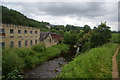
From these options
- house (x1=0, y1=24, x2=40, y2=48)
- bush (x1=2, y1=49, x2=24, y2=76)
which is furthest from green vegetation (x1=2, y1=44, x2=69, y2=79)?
house (x1=0, y1=24, x2=40, y2=48)

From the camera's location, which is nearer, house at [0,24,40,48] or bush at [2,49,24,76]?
bush at [2,49,24,76]

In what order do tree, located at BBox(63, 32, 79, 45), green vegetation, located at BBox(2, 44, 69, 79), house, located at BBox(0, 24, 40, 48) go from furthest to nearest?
tree, located at BBox(63, 32, 79, 45) → house, located at BBox(0, 24, 40, 48) → green vegetation, located at BBox(2, 44, 69, 79)

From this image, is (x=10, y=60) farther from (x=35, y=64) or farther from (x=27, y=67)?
(x=35, y=64)

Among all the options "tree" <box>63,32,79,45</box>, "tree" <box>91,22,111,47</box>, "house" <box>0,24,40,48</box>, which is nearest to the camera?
"house" <box>0,24,40,48</box>

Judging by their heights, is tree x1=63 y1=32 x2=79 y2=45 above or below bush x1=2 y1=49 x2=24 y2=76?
above

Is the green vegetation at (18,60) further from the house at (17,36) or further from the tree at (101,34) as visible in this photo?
the tree at (101,34)

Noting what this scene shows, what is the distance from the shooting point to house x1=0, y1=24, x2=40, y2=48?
16.3 metres

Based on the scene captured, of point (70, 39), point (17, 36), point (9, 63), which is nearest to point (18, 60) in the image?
point (9, 63)

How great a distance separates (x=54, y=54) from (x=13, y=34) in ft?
28.6

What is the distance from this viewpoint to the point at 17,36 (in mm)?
19031

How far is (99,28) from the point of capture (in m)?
17.9

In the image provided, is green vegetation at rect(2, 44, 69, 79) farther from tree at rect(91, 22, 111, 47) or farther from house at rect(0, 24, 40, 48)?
tree at rect(91, 22, 111, 47)

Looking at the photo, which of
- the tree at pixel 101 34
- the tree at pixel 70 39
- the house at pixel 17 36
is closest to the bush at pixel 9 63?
the house at pixel 17 36

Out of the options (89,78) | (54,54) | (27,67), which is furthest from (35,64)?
(89,78)
